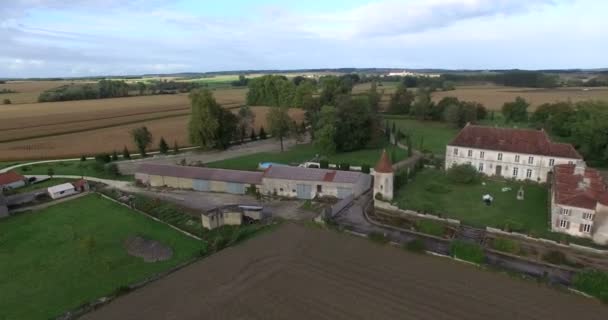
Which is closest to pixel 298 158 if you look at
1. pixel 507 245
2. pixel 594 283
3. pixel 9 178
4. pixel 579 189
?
pixel 507 245

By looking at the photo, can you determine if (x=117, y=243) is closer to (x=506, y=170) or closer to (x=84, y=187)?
(x=84, y=187)

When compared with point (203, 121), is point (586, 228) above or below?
below

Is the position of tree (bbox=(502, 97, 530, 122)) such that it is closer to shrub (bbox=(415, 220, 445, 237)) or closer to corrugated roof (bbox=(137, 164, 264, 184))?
A: shrub (bbox=(415, 220, 445, 237))

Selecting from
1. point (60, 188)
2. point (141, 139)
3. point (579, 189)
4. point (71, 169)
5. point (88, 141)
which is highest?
point (141, 139)

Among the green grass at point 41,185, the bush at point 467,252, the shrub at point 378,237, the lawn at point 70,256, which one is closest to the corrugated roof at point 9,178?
the green grass at point 41,185

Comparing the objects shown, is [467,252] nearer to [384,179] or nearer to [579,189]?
[384,179]

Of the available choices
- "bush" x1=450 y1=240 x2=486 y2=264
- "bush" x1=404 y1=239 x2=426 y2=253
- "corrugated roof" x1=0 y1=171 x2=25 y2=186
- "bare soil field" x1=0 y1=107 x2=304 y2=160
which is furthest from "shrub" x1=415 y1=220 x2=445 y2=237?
"bare soil field" x1=0 y1=107 x2=304 y2=160

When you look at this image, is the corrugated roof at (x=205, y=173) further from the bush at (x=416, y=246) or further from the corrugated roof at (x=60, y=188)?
the bush at (x=416, y=246)

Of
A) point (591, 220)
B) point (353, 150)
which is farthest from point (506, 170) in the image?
point (353, 150)
